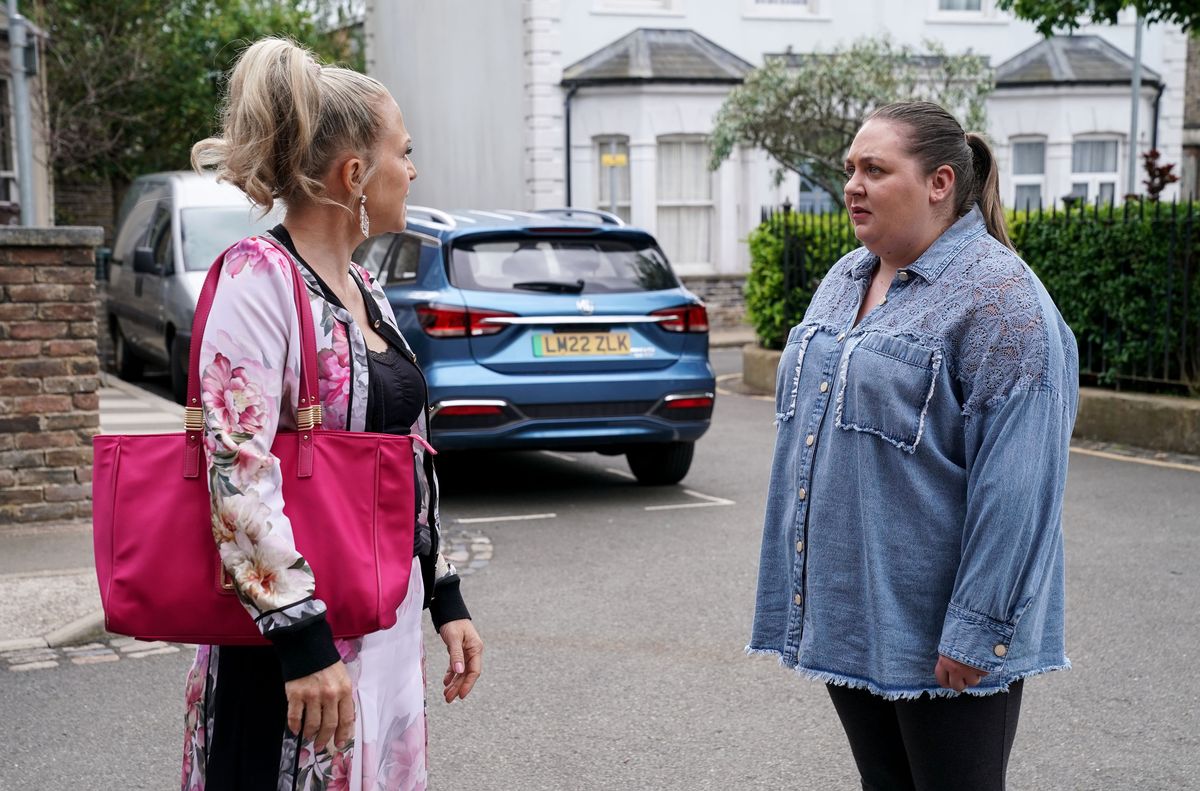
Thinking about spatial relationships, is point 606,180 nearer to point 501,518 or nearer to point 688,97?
point 688,97

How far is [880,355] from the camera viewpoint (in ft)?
8.30

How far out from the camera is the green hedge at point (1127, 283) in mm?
10297

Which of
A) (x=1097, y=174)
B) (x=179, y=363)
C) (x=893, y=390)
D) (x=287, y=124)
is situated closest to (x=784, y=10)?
(x=1097, y=174)

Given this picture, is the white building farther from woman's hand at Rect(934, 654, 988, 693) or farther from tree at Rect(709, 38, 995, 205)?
woman's hand at Rect(934, 654, 988, 693)

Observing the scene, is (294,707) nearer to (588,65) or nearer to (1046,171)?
(588,65)

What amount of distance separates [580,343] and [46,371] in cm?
293

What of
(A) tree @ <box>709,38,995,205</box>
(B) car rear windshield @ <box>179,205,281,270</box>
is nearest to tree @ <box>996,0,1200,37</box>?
(B) car rear windshield @ <box>179,205,281,270</box>

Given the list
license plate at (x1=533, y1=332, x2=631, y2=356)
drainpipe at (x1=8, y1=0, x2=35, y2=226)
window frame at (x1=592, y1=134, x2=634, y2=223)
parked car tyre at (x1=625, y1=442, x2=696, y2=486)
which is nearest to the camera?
license plate at (x1=533, y1=332, x2=631, y2=356)

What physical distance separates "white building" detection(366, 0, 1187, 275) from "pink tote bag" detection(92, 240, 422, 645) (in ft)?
65.9

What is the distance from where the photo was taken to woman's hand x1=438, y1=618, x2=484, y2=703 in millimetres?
2619

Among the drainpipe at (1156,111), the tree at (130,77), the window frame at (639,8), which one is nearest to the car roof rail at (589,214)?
the tree at (130,77)

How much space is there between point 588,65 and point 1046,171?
334 inches

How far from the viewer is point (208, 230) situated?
42.3ft

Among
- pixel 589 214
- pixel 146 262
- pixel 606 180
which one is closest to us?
pixel 589 214
